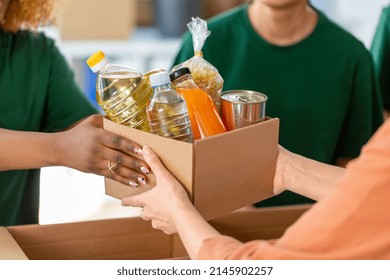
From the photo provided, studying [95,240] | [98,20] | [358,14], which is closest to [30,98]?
[95,240]

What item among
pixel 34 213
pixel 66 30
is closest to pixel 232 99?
pixel 34 213

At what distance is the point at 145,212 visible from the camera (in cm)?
124

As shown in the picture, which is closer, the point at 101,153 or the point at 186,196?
the point at 186,196

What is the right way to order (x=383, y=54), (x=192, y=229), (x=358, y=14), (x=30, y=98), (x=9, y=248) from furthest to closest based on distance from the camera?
(x=358, y=14)
(x=383, y=54)
(x=30, y=98)
(x=9, y=248)
(x=192, y=229)

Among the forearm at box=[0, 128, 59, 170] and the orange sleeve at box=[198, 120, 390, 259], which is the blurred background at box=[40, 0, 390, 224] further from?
the orange sleeve at box=[198, 120, 390, 259]

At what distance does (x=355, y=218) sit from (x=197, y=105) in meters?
0.45

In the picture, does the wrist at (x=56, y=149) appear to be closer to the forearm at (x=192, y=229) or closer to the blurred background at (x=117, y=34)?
the forearm at (x=192, y=229)

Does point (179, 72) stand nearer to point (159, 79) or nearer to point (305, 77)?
point (159, 79)

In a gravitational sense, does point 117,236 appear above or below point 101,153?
below

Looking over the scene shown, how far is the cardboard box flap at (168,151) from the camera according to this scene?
115 cm

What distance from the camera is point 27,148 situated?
1429mm

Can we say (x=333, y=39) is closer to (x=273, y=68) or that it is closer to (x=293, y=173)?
(x=273, y=68)

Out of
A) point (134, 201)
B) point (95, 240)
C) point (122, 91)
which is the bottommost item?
point (95, 240)

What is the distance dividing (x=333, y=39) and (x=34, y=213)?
0.99 metres
